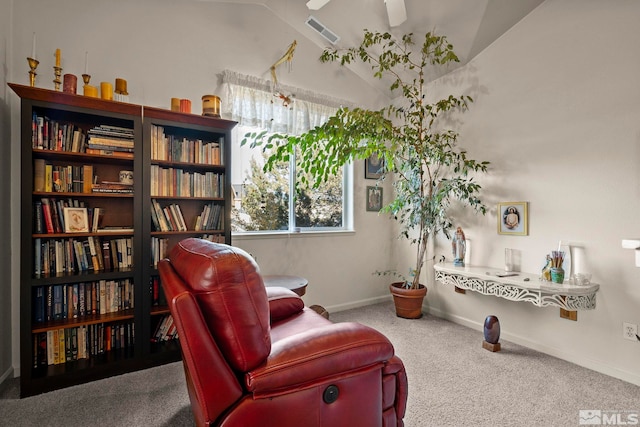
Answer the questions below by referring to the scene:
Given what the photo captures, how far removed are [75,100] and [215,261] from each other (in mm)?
1736

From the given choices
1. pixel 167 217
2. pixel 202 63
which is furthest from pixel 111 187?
pixel 202 63

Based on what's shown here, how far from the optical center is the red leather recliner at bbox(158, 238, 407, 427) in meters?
1.06

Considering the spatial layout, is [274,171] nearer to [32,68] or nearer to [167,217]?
[167,217]

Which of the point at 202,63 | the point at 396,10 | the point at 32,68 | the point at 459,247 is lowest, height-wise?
the point at 459,247

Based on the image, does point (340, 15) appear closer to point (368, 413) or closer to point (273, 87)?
point (273, 87)

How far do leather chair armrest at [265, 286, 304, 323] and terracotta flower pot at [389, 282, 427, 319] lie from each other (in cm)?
163

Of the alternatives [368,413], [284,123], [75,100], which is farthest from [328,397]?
[284,123]

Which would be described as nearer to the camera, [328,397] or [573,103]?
[328,397]

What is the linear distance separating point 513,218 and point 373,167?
1629 mm

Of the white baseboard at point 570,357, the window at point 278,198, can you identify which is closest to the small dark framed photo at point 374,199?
the window at point 278,198

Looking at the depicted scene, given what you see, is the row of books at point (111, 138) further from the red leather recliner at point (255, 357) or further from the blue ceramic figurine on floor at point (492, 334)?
the blue ceramic figurine on floor at point (492, 334)

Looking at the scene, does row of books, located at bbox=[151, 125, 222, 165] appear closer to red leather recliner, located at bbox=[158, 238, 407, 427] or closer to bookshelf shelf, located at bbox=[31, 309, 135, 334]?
bookshelf shelf, located at bbox=[31, 309, 135, 334]

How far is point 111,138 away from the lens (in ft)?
7.27

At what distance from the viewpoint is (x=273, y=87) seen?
123 inches
